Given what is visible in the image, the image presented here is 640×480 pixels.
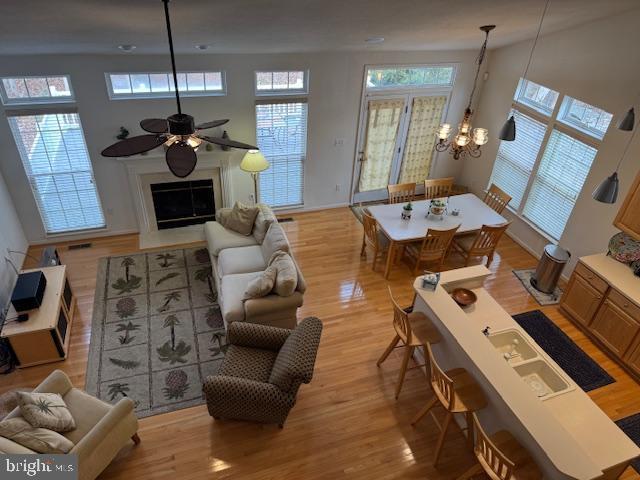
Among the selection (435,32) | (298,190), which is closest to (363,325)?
(298,190)

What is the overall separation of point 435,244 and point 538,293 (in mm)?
1684

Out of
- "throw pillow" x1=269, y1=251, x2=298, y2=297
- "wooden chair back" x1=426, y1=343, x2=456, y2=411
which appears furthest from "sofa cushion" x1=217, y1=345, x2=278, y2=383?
"wooden chair back" x1=426, y1=343, x2=456, y2=411

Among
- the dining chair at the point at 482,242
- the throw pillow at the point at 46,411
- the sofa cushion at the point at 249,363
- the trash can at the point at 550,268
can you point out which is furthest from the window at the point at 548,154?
the throw pillow at the point at 46,411

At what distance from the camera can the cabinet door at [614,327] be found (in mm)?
4938

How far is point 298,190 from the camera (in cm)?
775

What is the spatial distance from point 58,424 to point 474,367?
11.7 ft

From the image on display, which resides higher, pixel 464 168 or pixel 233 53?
pixel 233 53

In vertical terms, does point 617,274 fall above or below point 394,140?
below

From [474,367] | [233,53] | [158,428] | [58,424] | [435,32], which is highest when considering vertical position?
[435,32]

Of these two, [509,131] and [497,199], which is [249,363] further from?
[497,199]

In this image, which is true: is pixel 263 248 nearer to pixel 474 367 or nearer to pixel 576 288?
pixel 474 367

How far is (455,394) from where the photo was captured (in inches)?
148

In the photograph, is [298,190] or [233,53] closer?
[233,53]

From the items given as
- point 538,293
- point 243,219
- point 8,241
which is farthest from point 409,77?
point 8,241
